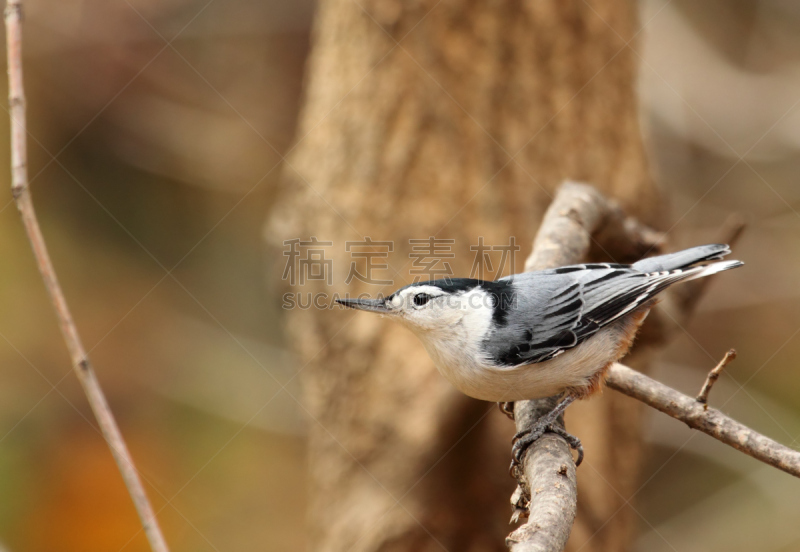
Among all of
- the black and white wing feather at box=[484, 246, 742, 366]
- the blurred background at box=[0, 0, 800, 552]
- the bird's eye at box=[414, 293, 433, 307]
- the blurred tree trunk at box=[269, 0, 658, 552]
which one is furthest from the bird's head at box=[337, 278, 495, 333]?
the blurred background at box=[0, 0, 800, 552]

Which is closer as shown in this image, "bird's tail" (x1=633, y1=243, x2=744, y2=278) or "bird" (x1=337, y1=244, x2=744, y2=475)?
"bird" (x1=337, y1=244, x2=744, y2=475)

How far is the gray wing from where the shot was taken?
1915 millimetres

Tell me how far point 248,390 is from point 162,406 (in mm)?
645

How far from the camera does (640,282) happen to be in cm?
210

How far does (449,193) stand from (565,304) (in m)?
1.19

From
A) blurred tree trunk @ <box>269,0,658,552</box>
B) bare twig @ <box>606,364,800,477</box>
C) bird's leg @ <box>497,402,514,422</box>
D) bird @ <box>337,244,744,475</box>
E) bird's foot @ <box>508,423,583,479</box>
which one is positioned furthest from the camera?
blurred tree trunk @ <box>269,0,658,552</box>

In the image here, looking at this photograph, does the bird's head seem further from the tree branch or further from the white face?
the tree branch

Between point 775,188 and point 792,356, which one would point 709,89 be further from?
point 792,356

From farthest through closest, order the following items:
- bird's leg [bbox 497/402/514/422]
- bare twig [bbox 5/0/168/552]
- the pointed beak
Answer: bird's leg [bbox 497/402/514/422]
the pointed beak
bare twig [bbox 5/0/168/552]

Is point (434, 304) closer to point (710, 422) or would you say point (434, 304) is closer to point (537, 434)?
point (537, 434)

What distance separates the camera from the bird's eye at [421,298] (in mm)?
1995

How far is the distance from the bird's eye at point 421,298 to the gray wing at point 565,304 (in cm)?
23

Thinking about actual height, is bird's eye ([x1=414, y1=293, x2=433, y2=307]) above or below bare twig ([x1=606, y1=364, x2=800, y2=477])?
above

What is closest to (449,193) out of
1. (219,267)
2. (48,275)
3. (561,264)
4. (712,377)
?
(561,264)
